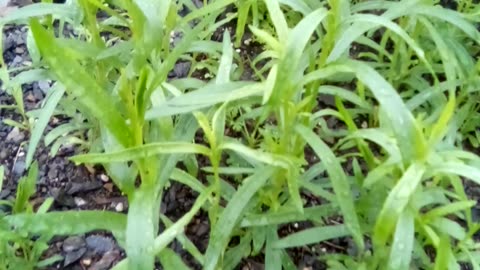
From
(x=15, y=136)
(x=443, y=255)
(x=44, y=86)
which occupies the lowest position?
(x=443, y=255)

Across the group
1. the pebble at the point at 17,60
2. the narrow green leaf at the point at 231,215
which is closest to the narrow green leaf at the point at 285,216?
the narrow green leaf at the point at 231,215

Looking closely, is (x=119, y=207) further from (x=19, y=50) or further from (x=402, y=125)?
(x=402, y=125)

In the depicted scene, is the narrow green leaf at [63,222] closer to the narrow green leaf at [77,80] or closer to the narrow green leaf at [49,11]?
the narrow green leaf at [77,80]

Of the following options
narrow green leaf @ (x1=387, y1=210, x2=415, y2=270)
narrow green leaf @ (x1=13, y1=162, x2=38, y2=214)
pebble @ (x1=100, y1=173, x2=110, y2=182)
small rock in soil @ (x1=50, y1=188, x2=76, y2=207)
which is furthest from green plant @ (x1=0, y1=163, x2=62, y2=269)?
narrow green leaf @ (x1=387, y1=210, x2=415, y2=270)

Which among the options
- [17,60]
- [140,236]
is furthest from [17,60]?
[140,236]

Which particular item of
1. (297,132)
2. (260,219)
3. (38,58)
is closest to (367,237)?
(260,219)

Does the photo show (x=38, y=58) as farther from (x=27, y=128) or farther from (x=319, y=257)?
(x=319, y=257)
